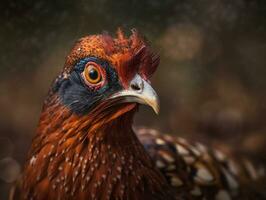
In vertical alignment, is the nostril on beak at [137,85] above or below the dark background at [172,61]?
below

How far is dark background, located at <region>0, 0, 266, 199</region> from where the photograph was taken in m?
3.32

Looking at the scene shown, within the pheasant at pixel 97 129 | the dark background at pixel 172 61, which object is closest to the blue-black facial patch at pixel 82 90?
the pheasant at pixel 97 129

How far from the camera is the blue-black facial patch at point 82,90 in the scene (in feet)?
6.25

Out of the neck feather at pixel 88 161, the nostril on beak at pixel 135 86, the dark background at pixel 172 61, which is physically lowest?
the neck feather at pixel 88 161

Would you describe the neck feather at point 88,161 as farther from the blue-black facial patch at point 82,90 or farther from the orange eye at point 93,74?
the orange eye at point 93,74

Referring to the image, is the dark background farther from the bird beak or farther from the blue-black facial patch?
the bird beak

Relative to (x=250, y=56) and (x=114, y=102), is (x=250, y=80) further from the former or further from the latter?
(x=114, y=102)

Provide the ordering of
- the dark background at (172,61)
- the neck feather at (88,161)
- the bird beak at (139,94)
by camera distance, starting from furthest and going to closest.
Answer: the dark background at (172,61), the neck feather at (88,161), the bird beak at (139,94)

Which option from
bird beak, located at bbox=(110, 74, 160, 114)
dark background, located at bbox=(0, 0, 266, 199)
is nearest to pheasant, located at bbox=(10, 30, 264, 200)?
bird beak, located at bbox=(110, 74, 160, 114)

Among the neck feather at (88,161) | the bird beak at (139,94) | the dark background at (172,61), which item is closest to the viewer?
the bird beak at (139,94)

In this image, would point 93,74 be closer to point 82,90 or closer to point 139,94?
point 82,90

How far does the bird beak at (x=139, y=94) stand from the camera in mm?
1819

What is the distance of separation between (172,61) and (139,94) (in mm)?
2124

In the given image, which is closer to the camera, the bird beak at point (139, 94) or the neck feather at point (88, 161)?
the bird beak at point (139, 94)
